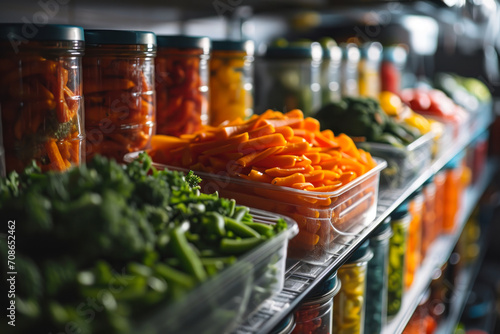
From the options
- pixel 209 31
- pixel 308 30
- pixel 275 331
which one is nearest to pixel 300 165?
pixel 275 331

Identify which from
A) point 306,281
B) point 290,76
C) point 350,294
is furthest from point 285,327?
point 290,76

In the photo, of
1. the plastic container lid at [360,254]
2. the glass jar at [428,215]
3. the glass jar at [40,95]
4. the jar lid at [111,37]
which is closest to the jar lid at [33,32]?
the glass jar at [40,95]

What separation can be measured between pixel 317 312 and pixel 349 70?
1321 mm

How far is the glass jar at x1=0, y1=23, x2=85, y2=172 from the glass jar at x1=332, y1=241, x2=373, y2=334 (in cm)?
62

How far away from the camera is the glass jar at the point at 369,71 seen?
2.21m

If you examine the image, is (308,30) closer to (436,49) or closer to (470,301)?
(436,49)

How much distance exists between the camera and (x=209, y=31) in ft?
7.54

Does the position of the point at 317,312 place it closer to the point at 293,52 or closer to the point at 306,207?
the point at 306,207

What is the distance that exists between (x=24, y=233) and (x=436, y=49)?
3922 millimetres

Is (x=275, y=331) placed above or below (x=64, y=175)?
below

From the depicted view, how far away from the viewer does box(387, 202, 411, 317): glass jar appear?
4.69 ft

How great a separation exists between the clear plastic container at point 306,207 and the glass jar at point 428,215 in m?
0.88

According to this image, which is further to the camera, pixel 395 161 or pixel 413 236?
pixel 413 236

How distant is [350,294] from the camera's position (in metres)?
1.14
